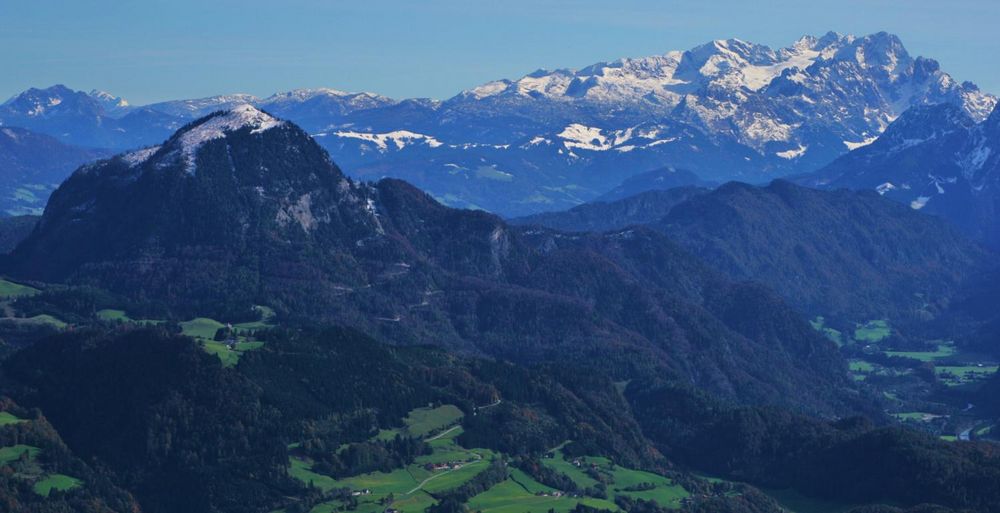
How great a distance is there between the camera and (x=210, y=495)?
186 m

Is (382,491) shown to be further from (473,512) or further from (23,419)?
(23,419)

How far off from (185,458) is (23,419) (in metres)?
20.1

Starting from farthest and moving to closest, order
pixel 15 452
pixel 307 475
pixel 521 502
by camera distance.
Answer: pixel 521 502
pixel 307 475
pixel 15 452

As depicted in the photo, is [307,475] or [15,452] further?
[307,475]

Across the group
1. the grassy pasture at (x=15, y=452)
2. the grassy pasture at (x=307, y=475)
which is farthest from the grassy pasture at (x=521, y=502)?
the grassy pasture at (x=15, y=452)

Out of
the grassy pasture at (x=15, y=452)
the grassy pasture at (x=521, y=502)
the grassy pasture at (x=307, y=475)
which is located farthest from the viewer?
the grassy pasture at (x=307, y=475)

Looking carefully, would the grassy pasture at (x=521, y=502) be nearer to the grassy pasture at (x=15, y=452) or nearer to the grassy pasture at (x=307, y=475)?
the grassy pasture at (x=307, y=475)

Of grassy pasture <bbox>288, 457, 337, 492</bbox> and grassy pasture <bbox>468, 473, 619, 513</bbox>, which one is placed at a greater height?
A: grassy pasture <bbox>288, 457, 337, 492</bbox>

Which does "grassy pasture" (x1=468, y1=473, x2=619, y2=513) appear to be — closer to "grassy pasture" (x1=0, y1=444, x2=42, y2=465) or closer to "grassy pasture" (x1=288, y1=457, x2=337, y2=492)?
"grassy pasture" (x1=288, y1=457, x2=337, y2=492)

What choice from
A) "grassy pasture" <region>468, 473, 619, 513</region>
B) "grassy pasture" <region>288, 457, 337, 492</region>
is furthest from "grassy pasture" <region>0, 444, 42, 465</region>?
"grassy pasture" <region>468, 473, 619, 513</region>

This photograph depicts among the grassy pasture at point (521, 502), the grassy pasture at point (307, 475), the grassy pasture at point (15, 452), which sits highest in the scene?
the grassy pasture at point (15, 452)

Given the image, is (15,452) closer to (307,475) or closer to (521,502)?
(307,475)

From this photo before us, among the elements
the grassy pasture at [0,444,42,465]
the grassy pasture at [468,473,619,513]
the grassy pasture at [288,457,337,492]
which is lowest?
the grassy pasture at [468,473,619,513]

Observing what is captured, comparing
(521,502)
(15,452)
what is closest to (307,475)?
(521,502)
